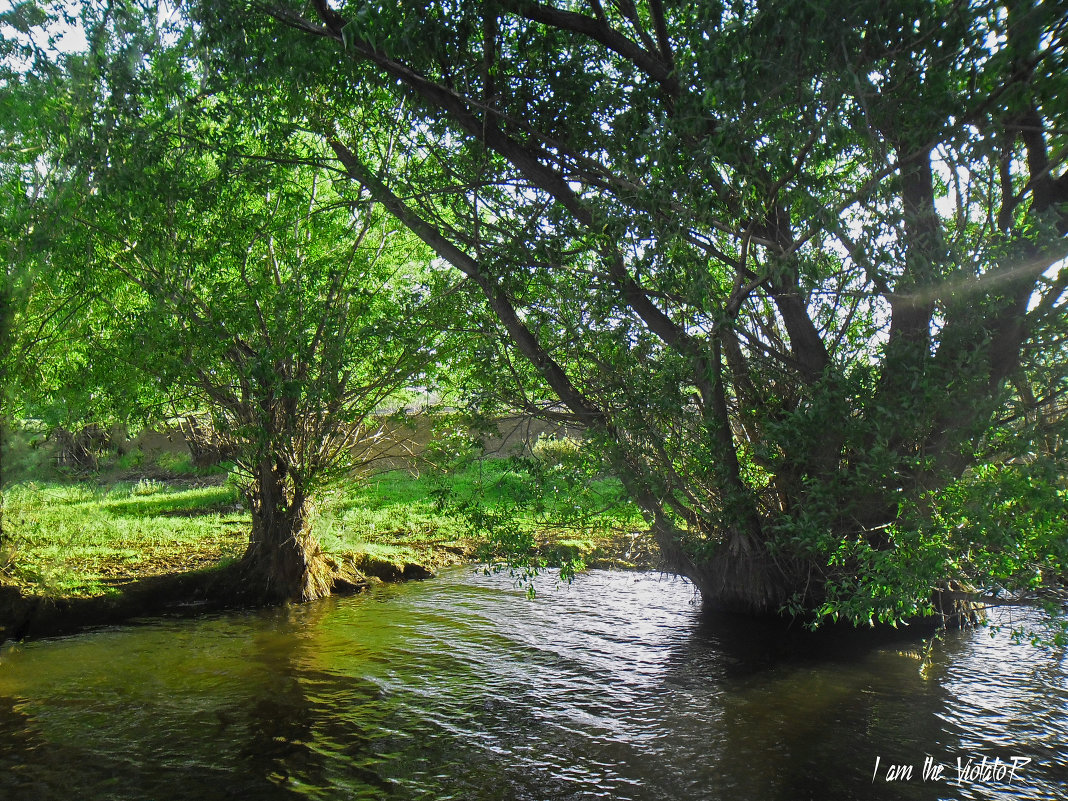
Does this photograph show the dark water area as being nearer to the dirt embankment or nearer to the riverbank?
the dirt embankment

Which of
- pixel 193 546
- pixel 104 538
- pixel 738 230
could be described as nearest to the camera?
pixel 738 230

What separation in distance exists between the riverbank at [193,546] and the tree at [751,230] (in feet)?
5.54

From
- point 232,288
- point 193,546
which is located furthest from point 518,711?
point 193,546

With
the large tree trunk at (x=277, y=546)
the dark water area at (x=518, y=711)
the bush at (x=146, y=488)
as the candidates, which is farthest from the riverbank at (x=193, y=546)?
the bush at (x=146, y=488)

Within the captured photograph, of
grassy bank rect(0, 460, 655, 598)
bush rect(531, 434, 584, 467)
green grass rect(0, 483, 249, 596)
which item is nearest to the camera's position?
bush rect(531, 434, 584, 467)

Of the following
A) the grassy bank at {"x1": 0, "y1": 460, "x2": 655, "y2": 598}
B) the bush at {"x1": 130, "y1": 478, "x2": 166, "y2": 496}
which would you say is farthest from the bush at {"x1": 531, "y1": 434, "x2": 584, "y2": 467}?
the bush at {"x1": 130, "y1": 478, "x2": 166, "y2": 496}

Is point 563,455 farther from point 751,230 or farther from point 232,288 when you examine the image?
point 232,288

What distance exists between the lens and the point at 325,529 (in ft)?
42.4

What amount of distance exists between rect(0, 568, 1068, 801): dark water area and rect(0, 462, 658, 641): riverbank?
30.2 inches

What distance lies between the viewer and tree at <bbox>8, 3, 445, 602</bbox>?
7984mm

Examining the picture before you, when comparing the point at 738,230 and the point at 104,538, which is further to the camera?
the point at 104,538

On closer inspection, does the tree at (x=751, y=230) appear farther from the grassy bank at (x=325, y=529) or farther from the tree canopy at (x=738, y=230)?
the grassy bank at (x=325, y=529)

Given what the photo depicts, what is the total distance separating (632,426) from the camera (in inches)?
340

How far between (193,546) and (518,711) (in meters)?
8.01
